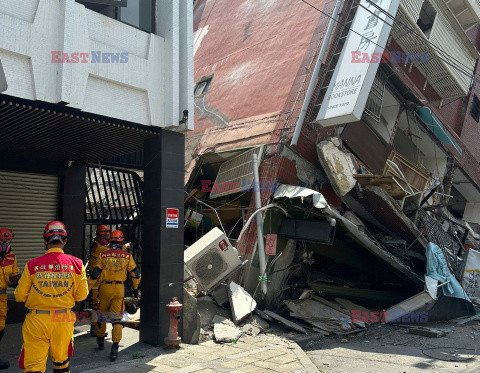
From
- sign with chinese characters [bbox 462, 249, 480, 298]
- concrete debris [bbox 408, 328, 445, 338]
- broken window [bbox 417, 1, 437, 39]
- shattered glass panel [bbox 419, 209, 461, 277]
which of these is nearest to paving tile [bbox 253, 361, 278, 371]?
concrete debris [bbox 408, 328, 445, 338]

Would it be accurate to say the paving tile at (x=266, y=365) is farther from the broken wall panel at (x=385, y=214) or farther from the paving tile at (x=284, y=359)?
the broken wall panel at (x=385, y=214)

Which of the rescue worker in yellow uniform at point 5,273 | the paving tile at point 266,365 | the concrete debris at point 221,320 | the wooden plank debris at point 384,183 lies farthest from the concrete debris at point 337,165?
the rescue worker in yellow uniform at point 5,273

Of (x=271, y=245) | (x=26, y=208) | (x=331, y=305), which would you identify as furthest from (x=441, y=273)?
(x=26, y=208)

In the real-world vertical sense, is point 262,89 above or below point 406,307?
above

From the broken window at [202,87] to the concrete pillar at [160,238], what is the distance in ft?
→ 30.6

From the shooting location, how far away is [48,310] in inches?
194

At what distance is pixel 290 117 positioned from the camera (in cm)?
1216

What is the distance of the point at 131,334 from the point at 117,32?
534 cm

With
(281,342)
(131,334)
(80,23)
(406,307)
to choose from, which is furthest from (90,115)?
(406,307)

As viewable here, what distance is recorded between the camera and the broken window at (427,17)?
1367 cm

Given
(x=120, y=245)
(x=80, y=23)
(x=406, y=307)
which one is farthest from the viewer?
(x=406, y=307)

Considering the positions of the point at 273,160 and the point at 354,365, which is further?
the point at 273,160

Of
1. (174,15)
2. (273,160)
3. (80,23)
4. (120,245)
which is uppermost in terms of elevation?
(174,15)

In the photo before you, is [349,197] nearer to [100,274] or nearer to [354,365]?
[354,365]
